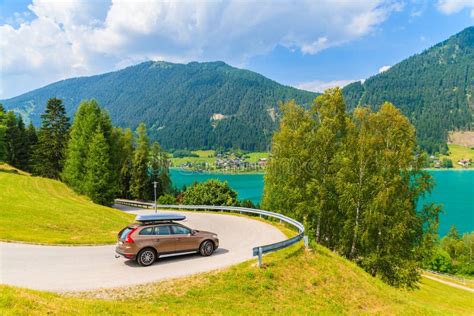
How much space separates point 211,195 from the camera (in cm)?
4894

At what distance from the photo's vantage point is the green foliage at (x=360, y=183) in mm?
22578

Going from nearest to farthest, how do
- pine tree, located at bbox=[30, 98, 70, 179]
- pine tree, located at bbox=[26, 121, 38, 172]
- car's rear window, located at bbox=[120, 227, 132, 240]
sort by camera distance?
car's rear window, located at bbox=[120, 227, 132, 240]
pine tree, located at bbox=[30, 98, 70, 179]
pine tree, located at bbox=[26, 121, 38, 172]

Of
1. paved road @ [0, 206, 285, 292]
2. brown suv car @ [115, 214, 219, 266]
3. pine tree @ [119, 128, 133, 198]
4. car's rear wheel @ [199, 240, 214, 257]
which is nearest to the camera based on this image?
paved road @ [0, 206, 285, 292]

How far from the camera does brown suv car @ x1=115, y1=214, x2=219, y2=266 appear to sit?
1380 cm

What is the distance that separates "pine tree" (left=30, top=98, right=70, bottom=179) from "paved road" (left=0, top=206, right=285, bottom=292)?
4490 cm

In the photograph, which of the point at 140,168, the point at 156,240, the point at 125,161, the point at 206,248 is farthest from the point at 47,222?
the point at 125,161

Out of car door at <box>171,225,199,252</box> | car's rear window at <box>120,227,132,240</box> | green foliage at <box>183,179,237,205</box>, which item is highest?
car's rear window at <box>120,227,132,240</box>

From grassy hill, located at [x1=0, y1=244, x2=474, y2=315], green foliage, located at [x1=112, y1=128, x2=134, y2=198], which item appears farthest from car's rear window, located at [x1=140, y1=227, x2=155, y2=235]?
green foliage, located at [x1=112, y1=128, x2=134, y2=198]

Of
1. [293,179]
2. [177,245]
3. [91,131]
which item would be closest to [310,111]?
→ [293,179]

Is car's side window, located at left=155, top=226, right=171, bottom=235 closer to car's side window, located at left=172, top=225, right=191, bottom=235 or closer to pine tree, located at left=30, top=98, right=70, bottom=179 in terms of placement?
car's side window, located at left=172, top=225, right=191, bottom=235

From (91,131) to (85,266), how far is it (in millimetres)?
37467

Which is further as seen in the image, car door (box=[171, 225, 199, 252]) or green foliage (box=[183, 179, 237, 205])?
green foliage (box=[183, 179, 237, 205])

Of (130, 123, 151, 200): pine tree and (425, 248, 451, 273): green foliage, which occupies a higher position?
(130, 123, 151, 200): pine tree

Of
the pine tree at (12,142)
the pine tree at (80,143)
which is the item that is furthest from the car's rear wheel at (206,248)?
the pine tree at (12,142)
